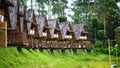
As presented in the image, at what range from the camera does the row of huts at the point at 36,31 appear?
40653 millimetres

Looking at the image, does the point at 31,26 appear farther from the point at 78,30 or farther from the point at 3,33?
the point at 78,30

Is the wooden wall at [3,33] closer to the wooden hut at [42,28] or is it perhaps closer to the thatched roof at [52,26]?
the wooden hut at [42,28]

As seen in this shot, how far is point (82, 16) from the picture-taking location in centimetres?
11225

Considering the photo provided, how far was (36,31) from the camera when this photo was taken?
6006 centimetres

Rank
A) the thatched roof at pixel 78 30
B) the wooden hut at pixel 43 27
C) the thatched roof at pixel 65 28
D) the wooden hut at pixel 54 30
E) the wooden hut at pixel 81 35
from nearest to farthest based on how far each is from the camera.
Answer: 1. the wooden hut at pixel 43 27
2. the wooden hut at pixel 54 30
3. the thatched roof at pixel 65 28
4. the wooden hut at pixel 81 35
5. the thatched roof at pixel 78 30

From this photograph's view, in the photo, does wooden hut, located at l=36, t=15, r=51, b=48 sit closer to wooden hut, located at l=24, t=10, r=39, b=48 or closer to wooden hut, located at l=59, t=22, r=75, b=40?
wooden hut, located at l=24, t=10, r=39, b=48

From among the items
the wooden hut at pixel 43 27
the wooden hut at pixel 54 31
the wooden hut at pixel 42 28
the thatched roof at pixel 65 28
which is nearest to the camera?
the wooden hut at pixel 42 28

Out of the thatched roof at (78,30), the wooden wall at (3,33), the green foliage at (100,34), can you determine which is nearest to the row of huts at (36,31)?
the thatched roof at (78,30)

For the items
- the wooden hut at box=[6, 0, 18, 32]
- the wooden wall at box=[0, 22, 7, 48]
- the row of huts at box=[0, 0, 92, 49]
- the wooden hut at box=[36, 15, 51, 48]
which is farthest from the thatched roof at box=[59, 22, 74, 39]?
the wooden wall at box=[0, 22, 7, 48]

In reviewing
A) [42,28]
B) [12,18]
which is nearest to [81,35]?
[42,28]

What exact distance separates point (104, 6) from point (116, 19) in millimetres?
7798

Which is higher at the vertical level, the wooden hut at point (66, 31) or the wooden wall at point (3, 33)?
the wooden wall at point (3, 33)

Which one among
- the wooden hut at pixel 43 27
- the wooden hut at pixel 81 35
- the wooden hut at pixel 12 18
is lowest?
the wooden hut at pixel 81 35

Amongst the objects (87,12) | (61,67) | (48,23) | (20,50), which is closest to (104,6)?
(87,12)
